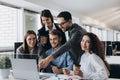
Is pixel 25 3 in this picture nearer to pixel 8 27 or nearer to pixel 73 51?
pixel 8 27

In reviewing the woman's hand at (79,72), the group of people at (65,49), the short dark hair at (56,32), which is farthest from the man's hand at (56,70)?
the short dark hair at (56,32)

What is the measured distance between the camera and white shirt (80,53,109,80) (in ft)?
5.30

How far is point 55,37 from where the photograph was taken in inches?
73.3

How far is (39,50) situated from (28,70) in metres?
0.24

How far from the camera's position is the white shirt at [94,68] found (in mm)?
1615

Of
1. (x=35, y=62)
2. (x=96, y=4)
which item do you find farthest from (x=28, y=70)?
(x=96, y=4)

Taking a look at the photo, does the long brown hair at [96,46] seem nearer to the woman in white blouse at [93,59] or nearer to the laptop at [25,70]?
the woman in white blouse at [93,59]

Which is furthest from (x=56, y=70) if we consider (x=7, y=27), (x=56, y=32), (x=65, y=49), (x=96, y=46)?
(x=7, y=27)

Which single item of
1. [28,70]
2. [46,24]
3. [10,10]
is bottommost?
[28,70]

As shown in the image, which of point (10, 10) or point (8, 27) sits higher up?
point (10, 10)

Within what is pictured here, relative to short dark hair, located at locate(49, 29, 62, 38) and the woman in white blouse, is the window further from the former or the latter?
the woman in white blouse

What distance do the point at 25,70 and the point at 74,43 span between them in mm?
474

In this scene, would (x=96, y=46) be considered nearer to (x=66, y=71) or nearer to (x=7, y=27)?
(x=66, y=71)

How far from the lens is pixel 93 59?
1.64m
